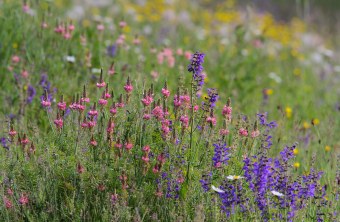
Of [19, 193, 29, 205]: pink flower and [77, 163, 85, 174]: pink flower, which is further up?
[77, 163, 85, 174]: pink flower

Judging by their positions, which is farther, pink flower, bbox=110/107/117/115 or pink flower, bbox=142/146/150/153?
pink flower, bbox=110/107/117/115

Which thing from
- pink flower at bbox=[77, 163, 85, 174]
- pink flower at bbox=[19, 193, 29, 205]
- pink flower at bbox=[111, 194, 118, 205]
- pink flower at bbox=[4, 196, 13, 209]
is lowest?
pink flower at bbox=[4, 196, 13, 209]

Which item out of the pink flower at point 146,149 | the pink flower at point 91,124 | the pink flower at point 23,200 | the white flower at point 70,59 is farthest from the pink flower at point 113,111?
the white flower at point 70,59

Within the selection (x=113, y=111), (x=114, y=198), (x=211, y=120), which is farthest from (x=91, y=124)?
(x=211, y=120)

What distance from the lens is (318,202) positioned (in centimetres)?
337

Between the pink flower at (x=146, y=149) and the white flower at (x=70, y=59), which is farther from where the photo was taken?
the white flower at (x=70, y=59)

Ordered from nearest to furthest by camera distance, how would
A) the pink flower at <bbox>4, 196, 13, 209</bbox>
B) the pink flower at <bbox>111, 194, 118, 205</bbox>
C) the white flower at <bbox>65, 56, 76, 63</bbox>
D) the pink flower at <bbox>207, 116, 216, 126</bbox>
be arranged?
the pink flower at <bbox>111, 194, 118, 205</bbox>
the pink flower at <bbox>4, 196, 13, 209</bbox>
the pink flower at <bbox>207, 116, 216, 126</bbox>
the white flower at <bbox>65, 56, 76, 63</bbox>

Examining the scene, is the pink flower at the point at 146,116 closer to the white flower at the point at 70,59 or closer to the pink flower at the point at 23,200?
the pink flower at the point at 23,200

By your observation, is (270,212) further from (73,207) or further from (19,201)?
(19,201)

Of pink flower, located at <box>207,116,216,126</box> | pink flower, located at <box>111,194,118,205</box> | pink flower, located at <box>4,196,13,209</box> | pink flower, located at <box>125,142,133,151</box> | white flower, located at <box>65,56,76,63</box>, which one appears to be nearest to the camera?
pink flower, located at <box>111,194,118,205</box>

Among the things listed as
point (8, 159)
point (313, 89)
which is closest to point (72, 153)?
point (8, 159)

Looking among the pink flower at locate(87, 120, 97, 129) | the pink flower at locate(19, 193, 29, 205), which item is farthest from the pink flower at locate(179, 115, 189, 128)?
the pink flower at locate(19, 193, 29, 205)

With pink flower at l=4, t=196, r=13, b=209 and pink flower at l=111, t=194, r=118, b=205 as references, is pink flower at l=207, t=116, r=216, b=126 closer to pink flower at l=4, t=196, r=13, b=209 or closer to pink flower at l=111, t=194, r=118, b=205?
pink flower at l=111, t=194, r=118, b=205

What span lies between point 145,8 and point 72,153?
686cm
